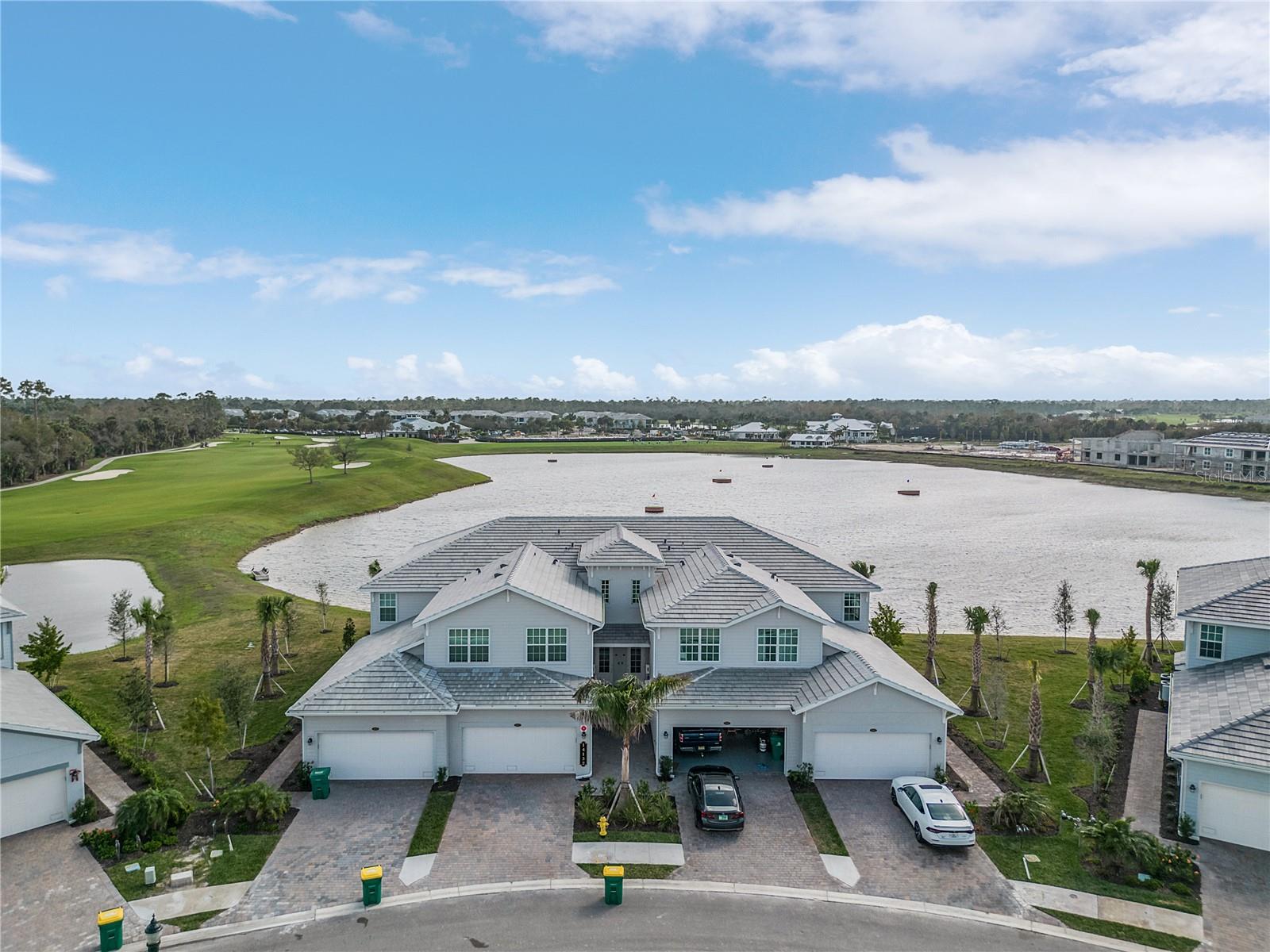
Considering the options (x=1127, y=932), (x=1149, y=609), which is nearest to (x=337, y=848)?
(x=1127, y=932)

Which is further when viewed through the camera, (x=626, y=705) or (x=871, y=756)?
(x=871, y=756)

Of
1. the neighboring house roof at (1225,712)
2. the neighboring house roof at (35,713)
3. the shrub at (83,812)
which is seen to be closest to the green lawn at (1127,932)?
the neighboring house roof at (1225,712)

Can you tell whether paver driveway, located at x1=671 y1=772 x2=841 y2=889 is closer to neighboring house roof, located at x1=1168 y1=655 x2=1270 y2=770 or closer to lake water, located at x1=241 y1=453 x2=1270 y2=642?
neighboring house roof, located at x1=1168 y1=655 x2=1270 y2=770

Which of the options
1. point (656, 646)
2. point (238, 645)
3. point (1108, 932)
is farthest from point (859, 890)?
point (238, 645)

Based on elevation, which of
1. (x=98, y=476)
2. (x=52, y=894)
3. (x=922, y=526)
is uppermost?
(x=98, y=476)

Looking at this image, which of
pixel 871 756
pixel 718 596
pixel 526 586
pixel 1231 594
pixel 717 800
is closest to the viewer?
pixel 717 800

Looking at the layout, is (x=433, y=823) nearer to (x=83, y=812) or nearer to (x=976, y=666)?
(x=83, y=812)

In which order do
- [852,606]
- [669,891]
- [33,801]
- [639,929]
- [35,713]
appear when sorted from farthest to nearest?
[852,606], [35,713], [33,801], [669,891], [639,929]
